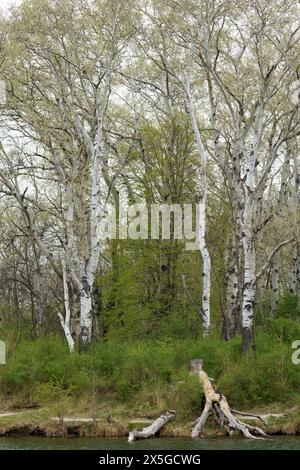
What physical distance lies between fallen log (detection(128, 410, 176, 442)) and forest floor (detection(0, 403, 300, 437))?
0.17 m

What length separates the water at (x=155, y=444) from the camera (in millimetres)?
15969

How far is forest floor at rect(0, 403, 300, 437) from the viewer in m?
17.9

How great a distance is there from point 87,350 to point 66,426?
4.17m

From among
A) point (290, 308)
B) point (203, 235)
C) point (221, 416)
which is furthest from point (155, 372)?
point (290, 308)

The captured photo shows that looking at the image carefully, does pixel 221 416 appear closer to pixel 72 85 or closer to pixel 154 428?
pixel 154 428

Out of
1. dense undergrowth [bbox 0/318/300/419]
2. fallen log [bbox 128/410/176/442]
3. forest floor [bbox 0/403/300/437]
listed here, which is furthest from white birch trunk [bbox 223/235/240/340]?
fallen log [bbox 128/410/176/442]

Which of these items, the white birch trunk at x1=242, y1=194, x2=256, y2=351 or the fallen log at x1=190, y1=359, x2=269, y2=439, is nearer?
the fallen log at x1=190, y1=359, x2=269, y2=439

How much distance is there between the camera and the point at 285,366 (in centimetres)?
1950

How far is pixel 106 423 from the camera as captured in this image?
1850 centimetres

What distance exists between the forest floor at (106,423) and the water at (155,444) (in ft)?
1.64

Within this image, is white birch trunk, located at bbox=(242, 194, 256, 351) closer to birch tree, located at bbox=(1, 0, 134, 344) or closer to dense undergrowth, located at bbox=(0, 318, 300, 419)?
dense undergrowth, located at bbox=(0, 318, 300, 419)

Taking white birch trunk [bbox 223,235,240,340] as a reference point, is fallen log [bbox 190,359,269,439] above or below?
below
